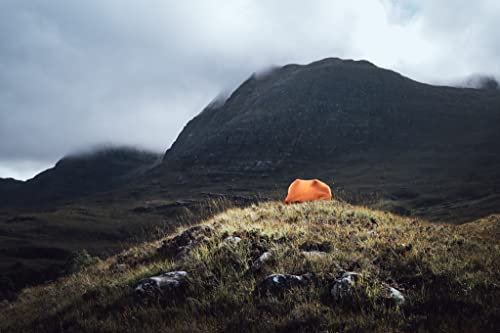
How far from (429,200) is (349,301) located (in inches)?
4660

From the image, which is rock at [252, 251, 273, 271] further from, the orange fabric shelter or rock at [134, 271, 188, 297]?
the orange fabric shelter

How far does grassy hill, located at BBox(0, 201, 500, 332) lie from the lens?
6230 millimetres

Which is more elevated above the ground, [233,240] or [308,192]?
[308,192]

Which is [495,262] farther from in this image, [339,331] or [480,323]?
[339,331]

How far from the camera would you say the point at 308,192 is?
17.5 meters

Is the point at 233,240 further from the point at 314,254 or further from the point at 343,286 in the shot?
the point at 343,286

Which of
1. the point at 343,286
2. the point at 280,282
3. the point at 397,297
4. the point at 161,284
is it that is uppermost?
the point at 161,284

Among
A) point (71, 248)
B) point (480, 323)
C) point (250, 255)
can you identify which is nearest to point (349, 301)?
point (480, 323)

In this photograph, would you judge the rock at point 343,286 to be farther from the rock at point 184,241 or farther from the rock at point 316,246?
the rock at point 184,241

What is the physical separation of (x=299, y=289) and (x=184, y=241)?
4.87 m

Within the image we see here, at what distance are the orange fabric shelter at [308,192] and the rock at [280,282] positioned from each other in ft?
32.4

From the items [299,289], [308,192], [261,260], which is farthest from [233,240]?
[308,192]

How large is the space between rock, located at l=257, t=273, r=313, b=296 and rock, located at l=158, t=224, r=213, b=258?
340 centimetres

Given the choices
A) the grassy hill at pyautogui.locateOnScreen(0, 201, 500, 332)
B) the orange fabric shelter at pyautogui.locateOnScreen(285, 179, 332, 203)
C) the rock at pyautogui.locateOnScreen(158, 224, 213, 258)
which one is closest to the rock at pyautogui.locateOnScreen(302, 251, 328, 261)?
the grassy hill at pyautogui.locateOnScreen(0, 201, 500, 332)
